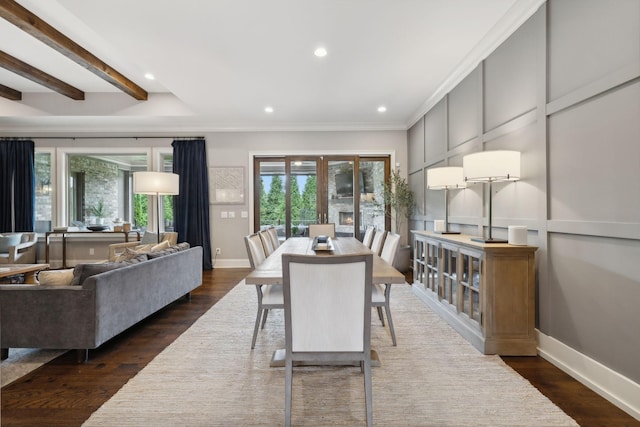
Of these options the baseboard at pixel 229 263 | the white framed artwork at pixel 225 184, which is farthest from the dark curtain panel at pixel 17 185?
the baseboard at pixel 229 263

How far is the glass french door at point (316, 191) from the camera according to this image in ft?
18.7

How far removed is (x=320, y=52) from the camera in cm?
299

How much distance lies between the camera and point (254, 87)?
151 inches

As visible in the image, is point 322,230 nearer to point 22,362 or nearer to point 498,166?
point 498,166

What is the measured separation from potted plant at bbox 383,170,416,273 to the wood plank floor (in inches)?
114

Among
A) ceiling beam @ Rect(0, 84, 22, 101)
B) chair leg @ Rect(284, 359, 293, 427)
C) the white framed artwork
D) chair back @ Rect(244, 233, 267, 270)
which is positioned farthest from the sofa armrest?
ceiling beam @ Rect(0, 84, 22, 101)

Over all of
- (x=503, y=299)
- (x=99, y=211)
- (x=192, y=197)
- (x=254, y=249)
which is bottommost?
(x=503, y=299)

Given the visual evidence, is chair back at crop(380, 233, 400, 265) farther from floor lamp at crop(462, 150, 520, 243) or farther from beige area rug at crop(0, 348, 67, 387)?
beige area rug at crop(0, 348, 67, 387)

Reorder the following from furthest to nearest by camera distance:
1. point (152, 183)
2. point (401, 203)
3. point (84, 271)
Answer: point (401, 203)
point (152, 183)
point (84, 271)

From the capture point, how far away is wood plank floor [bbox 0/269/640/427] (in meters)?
1.52

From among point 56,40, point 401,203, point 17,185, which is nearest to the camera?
point 56,40

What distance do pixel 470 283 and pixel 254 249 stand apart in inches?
72.4

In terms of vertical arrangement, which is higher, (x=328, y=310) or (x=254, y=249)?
(x=254, y=249)

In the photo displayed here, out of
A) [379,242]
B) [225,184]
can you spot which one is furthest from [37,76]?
[379,242]
